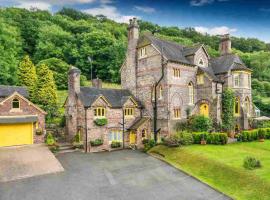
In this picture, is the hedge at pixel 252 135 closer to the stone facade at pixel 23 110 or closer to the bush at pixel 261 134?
the bush at pixel 261 134

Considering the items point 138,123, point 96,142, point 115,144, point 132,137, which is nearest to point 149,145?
point 132,137

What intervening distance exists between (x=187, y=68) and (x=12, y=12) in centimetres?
7608

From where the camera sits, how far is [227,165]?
20.3m

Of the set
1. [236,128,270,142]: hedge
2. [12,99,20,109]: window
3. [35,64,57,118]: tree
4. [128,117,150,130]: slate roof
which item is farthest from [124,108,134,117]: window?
[35,64,57,118]: tree

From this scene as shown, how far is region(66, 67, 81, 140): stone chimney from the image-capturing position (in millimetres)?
30875

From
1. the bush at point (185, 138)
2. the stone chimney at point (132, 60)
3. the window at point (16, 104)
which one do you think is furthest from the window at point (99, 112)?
the bush at point (185, 138)

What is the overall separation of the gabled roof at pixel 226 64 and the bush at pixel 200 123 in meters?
7.96

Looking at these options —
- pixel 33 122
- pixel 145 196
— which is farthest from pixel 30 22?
pixel 145 196

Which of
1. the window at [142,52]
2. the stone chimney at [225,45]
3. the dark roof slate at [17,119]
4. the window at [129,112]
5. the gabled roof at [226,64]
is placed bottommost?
the dark roof slate at [17,119]

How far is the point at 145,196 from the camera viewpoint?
16250mm

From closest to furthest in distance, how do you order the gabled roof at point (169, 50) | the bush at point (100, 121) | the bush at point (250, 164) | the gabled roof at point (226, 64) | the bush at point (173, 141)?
the bush at point (250, 164) → the bush at point (173, 141) → the bush at point (100, 121) → the gabled roof at point (169, 50) → the gabled roof at point (226, 64)

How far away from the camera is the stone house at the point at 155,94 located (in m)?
30.6

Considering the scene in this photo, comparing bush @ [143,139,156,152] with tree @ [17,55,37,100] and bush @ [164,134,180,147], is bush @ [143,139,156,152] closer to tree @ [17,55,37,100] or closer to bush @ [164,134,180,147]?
bush @ [164,134,180,147]

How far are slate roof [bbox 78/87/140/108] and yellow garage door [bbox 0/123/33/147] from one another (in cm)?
675
